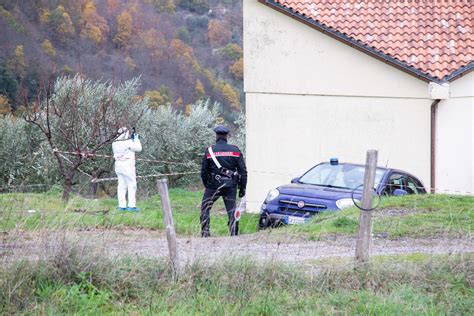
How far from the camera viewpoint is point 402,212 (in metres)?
13.7

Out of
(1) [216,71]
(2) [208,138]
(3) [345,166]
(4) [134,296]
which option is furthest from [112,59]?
(4) [134,296]

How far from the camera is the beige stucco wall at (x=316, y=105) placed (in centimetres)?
2309

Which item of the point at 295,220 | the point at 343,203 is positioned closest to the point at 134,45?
the point at 343,203

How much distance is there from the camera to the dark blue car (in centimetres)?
1477

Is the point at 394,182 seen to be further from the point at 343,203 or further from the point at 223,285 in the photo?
the point at 223,285

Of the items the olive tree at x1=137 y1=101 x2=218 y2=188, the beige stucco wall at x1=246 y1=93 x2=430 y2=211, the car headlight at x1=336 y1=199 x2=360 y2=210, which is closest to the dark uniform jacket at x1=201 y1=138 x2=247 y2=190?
the car headlight at x1=336 y1=199 x2=360 y2=210

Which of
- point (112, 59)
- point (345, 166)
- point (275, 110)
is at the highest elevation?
point (112, 59)

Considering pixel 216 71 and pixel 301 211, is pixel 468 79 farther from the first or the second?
pixel 216 71

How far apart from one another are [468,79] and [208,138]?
68.1 ft

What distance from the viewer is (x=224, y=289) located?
827 centimetres

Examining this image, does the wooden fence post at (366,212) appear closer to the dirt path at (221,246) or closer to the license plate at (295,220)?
the dirt path at (221,246)

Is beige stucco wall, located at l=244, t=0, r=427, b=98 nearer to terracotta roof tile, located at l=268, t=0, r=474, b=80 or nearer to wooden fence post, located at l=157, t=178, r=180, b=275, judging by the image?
terracotta roof tile, located at l=268, t=0, r=474, b=80

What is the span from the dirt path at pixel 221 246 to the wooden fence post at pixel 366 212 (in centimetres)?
64

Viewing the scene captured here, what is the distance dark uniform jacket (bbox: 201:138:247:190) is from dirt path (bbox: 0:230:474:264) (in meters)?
2.36
